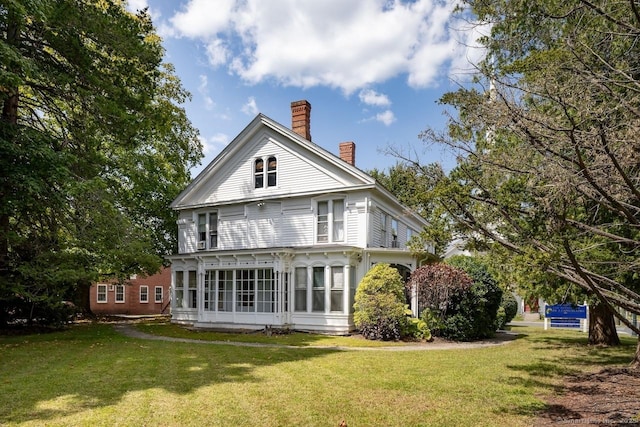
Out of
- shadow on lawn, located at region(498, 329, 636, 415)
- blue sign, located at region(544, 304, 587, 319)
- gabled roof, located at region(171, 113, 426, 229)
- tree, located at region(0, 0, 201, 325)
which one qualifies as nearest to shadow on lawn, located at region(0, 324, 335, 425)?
tree, located at region(0, 0, 201, 325)

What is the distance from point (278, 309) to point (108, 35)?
40.9ft

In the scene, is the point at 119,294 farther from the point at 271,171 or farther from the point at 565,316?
the point at 565,316

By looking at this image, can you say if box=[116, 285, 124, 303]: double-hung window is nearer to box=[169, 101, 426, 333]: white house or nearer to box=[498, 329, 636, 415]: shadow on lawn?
box=[169, 101, 426, 333]: white house

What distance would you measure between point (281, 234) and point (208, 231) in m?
4.86

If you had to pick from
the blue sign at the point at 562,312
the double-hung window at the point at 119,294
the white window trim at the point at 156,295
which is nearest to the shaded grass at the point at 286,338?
the blue sign at the point at 562,312

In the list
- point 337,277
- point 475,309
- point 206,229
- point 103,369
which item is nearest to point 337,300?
point 337,277

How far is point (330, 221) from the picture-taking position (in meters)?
20.8

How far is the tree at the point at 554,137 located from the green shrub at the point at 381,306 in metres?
8.27

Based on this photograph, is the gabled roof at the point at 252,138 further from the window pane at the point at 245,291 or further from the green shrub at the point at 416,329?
the green shrub at the point at 416,329

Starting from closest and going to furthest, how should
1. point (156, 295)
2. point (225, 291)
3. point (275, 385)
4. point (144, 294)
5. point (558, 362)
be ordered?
point (275, 385), point (558, 362), point (225, 291), point (144, 294), point (156, 295)

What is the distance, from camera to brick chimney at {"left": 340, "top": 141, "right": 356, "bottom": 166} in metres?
24.8

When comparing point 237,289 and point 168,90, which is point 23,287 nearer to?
point 237,289

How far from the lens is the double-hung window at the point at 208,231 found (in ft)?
80.1

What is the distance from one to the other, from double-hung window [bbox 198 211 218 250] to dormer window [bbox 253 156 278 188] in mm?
3215
